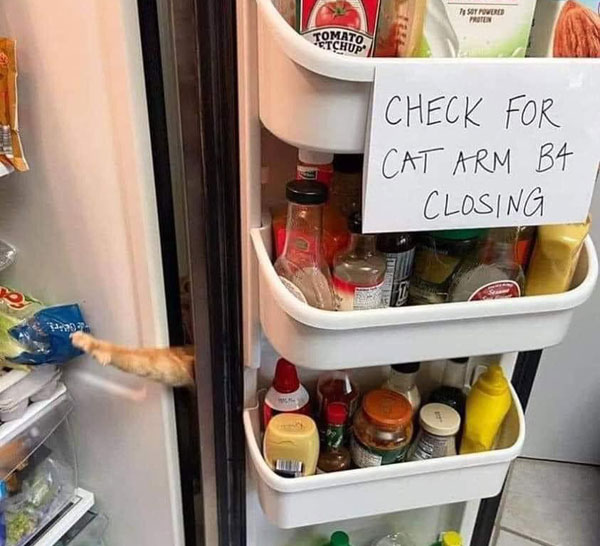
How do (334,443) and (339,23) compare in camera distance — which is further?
(334,443)

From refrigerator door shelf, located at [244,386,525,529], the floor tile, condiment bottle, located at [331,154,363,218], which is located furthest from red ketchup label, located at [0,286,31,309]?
the floor tile

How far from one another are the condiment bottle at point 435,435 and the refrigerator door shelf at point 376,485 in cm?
3

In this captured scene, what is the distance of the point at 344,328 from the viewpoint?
0.66 m

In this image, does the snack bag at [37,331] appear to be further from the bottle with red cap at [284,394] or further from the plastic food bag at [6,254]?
the bottle with red cap at [284,394]

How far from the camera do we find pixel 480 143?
1.98ft

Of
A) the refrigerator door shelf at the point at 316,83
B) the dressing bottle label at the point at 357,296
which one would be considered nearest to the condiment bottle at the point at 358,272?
the dressing bottle label at the point at 357,296

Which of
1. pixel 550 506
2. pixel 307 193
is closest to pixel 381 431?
pixel 307 193

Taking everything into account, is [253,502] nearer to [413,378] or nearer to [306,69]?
[413,378]

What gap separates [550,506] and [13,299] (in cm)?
123

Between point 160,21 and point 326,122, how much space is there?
20 centimetres

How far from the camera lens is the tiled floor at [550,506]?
1.46 meters

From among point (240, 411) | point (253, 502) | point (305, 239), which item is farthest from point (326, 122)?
point (253, 502)

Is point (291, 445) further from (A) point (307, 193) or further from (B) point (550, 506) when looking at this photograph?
(B) point (550, 506)

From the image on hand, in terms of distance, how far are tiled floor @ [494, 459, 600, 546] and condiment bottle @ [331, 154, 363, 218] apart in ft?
3.30
